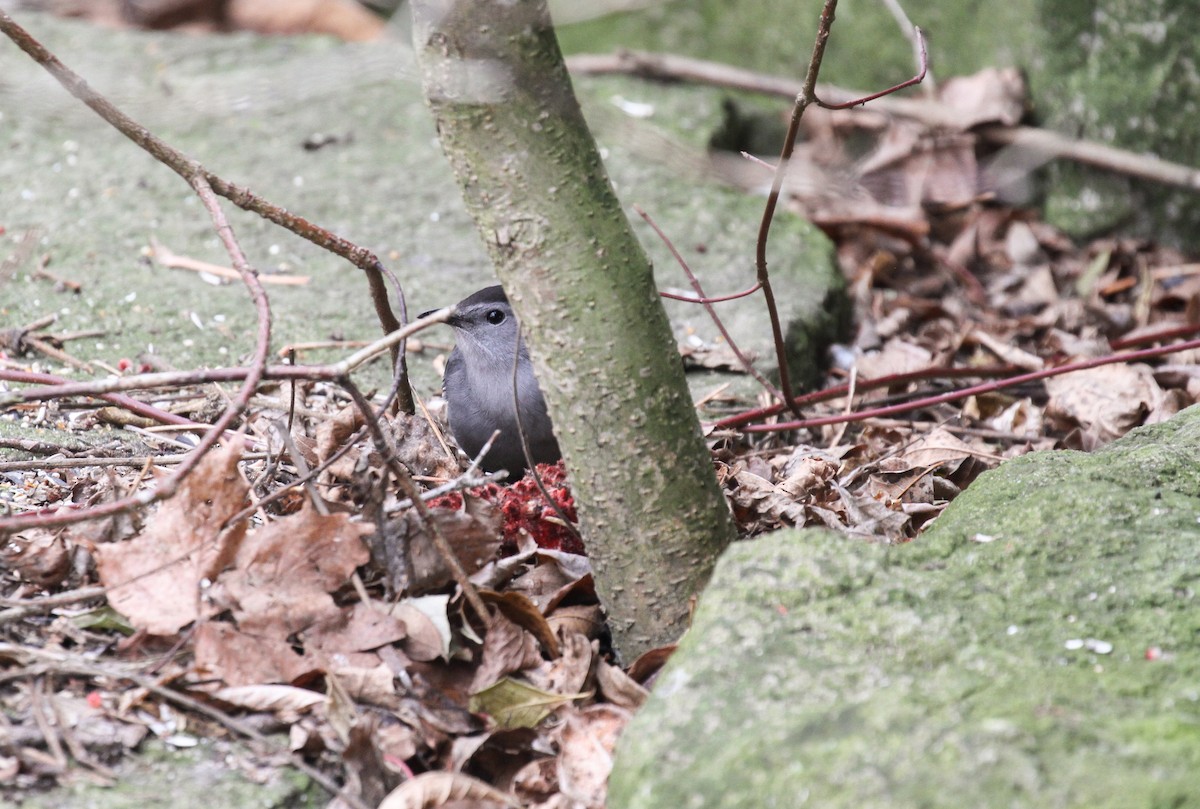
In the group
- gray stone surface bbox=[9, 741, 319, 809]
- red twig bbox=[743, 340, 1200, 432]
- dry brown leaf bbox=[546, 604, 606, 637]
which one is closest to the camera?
gray stone surface bbox=[9, 741, 319, 809]

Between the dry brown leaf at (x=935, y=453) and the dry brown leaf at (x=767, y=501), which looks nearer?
the dry brown leaf at (x=767, y=501)

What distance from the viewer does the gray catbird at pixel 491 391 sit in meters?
3.67

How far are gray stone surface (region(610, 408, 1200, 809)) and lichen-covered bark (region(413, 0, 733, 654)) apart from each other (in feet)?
0.81

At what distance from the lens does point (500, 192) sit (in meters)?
2.35

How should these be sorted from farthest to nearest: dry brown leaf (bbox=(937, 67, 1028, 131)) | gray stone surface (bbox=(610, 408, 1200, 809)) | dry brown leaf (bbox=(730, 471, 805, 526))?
1. dry brown leaf (bbox=(937, 67, 1028, 131))
2. dry brown leaf (bbox=(730, 471, 805, 526))
3. gray stone surface (bbox=(610, 408, 1200, 809))

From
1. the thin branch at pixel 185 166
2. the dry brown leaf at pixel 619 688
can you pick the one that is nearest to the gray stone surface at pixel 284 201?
the thin branch at pixel 185 166

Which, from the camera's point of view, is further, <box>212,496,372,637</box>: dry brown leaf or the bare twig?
<box>212,496,372,637</box>: dry brown leaf

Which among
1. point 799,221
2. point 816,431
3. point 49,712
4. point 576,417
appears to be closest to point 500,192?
point 576,417

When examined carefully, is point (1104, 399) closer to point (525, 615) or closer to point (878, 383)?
point (878, 383)

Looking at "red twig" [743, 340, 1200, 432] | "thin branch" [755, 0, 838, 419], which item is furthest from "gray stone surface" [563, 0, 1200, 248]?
"thin branch" [755, 0, 838, 419]

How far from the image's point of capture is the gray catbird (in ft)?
12.1

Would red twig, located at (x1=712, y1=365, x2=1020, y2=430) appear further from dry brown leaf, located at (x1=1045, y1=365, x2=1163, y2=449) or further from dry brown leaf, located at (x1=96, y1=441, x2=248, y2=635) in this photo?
dry brown leaf, located at (x1=96, y1=441, x2=248, y2=635)

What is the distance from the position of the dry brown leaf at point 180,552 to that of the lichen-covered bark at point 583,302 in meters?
0.70

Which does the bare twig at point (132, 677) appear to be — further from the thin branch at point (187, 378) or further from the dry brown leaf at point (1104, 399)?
the dry brown leaf at point (1104, 399)
